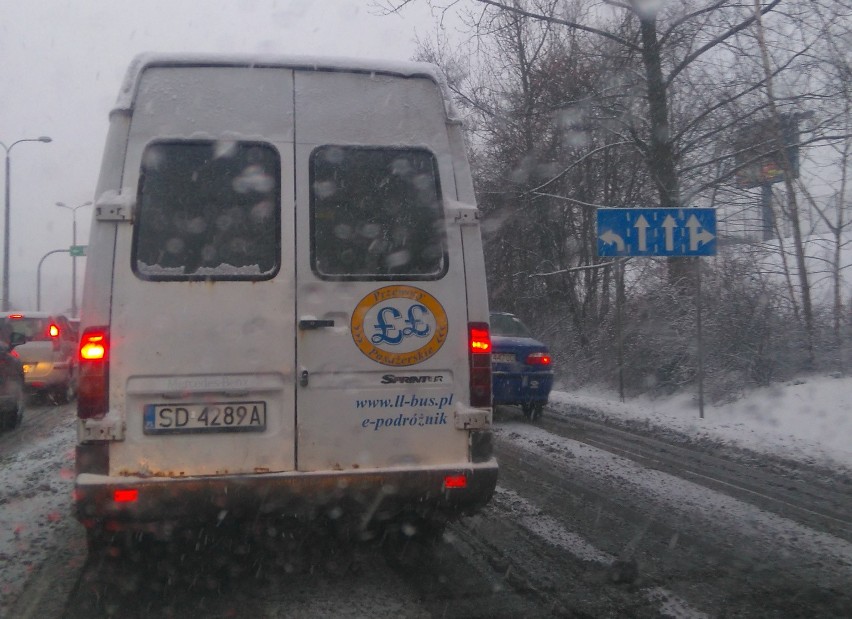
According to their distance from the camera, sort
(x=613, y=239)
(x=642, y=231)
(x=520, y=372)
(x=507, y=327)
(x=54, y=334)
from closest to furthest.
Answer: (x=520, y=372), (x=642, y=231), (x=613, y=239), (x=507, y=327), (x=54, y=334)

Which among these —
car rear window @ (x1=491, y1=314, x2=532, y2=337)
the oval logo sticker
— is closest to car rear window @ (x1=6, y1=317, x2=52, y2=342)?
car rear window @ (x1=491, y1=314, x2=532, y2=337)

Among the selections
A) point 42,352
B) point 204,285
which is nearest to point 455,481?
point 204,285

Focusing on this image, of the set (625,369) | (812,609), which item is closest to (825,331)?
(625,369)

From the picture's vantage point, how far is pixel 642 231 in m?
12.6

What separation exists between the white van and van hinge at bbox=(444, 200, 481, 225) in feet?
0.04

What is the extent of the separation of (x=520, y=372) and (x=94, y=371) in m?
8.26

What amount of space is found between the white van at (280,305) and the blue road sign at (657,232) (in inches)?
321

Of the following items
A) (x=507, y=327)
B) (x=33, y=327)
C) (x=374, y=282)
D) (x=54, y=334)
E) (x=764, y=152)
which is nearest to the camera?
(x=374, y=282)

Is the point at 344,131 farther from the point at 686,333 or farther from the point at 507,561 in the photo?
the point at 686,333

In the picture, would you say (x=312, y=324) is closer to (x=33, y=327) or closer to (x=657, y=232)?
(x=657, y=232)

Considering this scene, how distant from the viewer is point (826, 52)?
1505 centimetres

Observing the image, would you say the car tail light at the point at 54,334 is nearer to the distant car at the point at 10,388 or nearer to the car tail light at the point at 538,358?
the distant car at the point at 10,388

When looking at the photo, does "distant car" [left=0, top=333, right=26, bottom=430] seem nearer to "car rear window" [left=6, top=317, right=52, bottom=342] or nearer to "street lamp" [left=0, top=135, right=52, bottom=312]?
"car rear window" [left=6, top=317, right=52, bottom=342]

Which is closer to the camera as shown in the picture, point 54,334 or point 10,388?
point 10,388
